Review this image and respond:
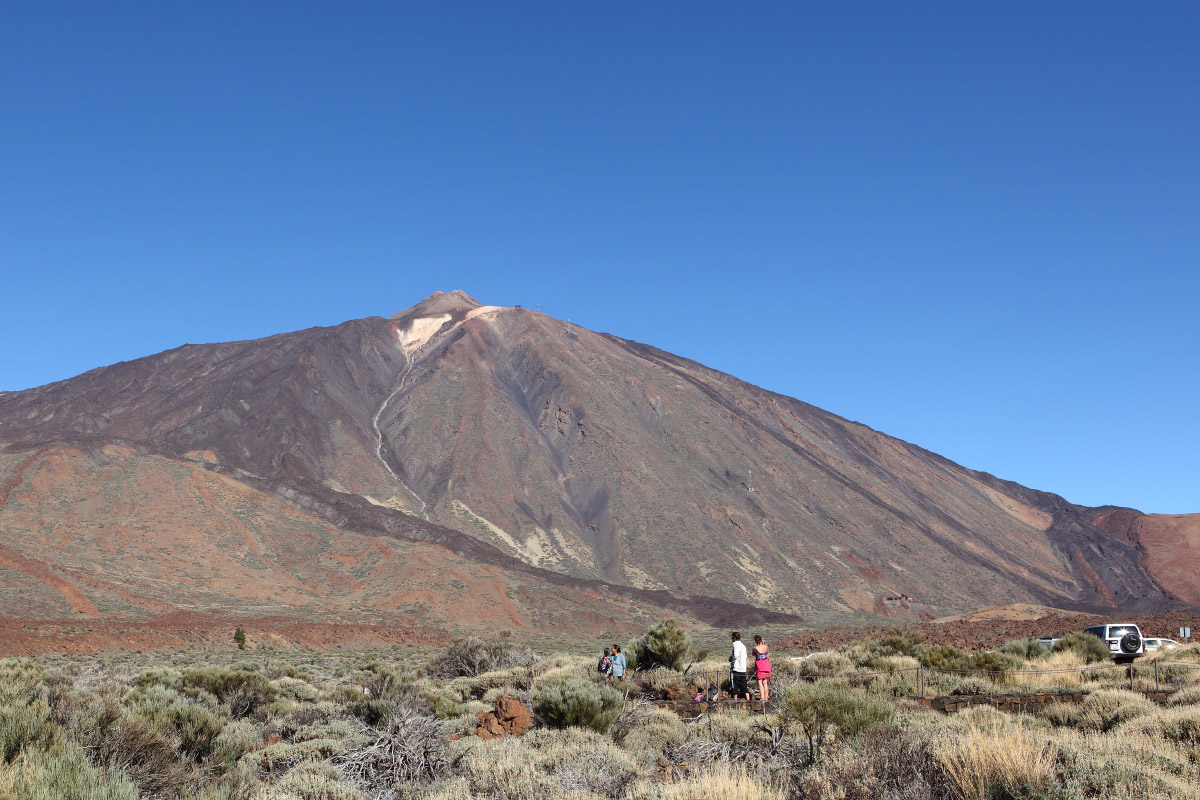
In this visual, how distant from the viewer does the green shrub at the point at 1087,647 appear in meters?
21.0

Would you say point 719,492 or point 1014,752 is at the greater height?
point 719,492

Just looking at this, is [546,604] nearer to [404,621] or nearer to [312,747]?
[404,621]

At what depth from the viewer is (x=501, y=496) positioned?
88.6 metres

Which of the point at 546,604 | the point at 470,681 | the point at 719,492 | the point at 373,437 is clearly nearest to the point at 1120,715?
the point at 470,681

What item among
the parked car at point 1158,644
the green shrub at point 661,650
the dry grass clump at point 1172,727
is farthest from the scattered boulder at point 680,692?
the parked car at point 1158,644

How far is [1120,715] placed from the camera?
10.6m

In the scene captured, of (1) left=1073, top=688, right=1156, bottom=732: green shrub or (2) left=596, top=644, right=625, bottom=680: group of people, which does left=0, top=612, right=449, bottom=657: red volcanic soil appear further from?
(1) left=1073, top=688, right=1156, bottom=732: green shrub

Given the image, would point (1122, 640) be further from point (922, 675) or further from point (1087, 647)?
point (922, 675)

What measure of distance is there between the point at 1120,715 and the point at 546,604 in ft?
167

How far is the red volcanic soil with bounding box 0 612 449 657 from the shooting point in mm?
33219

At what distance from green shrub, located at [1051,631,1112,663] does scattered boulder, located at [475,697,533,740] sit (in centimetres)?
1459

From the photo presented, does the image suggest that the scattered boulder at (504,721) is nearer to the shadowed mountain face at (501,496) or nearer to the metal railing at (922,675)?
the metal railing at (922,675)

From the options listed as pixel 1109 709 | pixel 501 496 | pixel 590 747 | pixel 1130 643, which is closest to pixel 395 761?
pixel 590 747

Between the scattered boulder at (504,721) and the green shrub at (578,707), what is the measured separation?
0.26 metres
